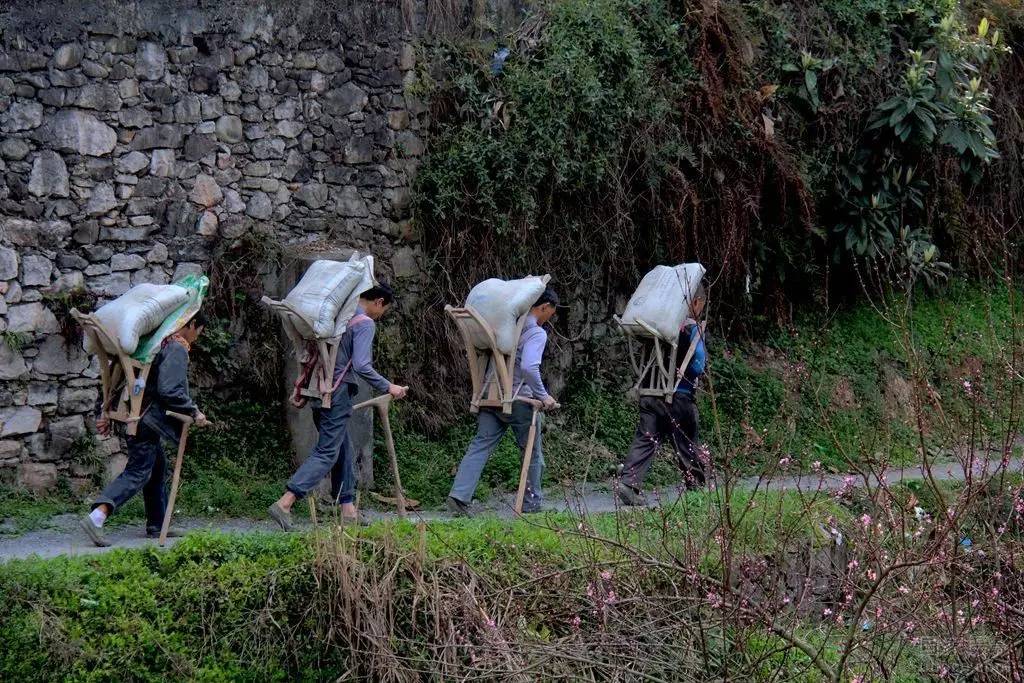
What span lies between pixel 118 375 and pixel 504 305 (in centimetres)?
250

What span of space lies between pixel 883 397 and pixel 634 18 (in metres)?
4.42

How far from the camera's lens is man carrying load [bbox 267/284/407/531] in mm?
8188

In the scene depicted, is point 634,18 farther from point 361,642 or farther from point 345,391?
point 361,642

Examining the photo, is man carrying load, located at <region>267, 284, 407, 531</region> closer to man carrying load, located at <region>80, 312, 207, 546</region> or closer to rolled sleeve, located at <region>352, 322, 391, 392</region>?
rolled sleeve, located at <region>352, 322, 391, 392</region>

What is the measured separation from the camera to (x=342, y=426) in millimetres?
8352

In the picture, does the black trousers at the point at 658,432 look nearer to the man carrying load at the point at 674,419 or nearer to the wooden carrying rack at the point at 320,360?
the man carrying load at the point at 674,419

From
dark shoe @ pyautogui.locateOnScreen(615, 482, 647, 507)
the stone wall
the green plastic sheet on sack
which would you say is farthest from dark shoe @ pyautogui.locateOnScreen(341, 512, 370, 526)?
the stone wall

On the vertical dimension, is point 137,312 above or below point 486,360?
above

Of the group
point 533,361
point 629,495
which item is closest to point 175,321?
point 533,361

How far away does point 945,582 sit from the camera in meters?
5.91

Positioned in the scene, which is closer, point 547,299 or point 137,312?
point 137,312

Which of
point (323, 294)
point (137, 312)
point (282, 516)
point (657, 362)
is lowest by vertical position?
point (282, 516)

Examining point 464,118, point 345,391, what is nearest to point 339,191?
point 464,118

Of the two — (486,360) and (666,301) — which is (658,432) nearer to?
(666,301)
